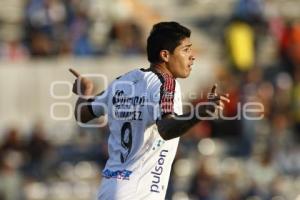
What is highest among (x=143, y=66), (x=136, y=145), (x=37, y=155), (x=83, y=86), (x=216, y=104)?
(x=143, y=66)

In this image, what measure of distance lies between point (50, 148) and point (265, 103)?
9.90ft

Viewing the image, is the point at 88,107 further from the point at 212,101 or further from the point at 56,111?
the point at 56,111

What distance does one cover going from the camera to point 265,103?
15.5 m

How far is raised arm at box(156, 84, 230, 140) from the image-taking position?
6.74 m

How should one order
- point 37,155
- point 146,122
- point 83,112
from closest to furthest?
point 146,122 → point 83,112 → point 37,155

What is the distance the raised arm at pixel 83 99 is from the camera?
8.15 meters

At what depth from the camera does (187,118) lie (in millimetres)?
6844

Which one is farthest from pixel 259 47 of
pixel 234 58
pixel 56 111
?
pixel 56 111

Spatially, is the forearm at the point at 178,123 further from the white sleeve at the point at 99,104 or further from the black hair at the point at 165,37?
the white sleeve at the point at 99,104

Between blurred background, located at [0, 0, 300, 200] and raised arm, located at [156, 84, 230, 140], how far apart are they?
7079 millimetres

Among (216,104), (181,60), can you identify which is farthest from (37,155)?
(216,104)

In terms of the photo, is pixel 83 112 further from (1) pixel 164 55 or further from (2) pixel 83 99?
(1) pixel 164 55

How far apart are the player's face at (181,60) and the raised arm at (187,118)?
470mm

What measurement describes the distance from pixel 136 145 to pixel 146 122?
0.18m
